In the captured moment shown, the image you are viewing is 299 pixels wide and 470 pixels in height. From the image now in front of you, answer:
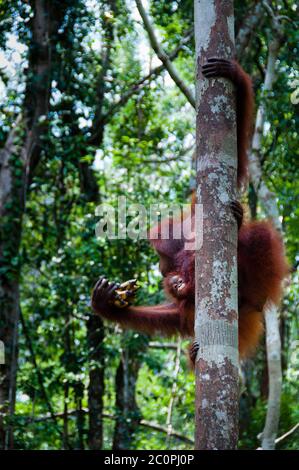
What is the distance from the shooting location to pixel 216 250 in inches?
96.0

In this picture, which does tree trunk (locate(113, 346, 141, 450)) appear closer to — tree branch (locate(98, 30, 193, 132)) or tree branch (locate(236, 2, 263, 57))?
tree branch (locate(98, 30, 193, 132))

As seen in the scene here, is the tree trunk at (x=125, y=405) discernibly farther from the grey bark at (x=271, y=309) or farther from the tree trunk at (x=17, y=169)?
the grey bark at (x=271, y=309)

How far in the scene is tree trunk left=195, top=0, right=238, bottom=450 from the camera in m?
2.20

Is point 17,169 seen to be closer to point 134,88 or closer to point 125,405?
point 134,88

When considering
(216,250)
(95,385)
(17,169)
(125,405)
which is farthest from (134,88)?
(216,250)

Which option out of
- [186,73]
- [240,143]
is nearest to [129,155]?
[186,73]

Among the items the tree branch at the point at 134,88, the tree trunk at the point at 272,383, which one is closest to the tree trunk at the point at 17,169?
the tree branch at the point at 134,88

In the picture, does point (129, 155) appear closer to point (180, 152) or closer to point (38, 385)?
point (180, 152)

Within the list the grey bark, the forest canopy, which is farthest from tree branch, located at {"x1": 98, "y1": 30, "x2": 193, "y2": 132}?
the grey bark

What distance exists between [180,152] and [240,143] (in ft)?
11.5

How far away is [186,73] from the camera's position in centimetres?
734

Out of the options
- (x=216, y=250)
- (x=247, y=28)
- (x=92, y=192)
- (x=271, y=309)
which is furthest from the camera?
(x=92, y=192)

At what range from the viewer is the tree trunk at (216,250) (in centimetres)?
220

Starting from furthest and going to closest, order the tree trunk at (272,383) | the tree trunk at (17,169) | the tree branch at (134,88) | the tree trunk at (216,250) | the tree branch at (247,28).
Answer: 1. the tree branch at (134,88)
2. the tree branch at (247,28)
3. the tree trunk at (17,169)
4. the tree trunk at (272,383)
5. the tree trunk at (216,250)
